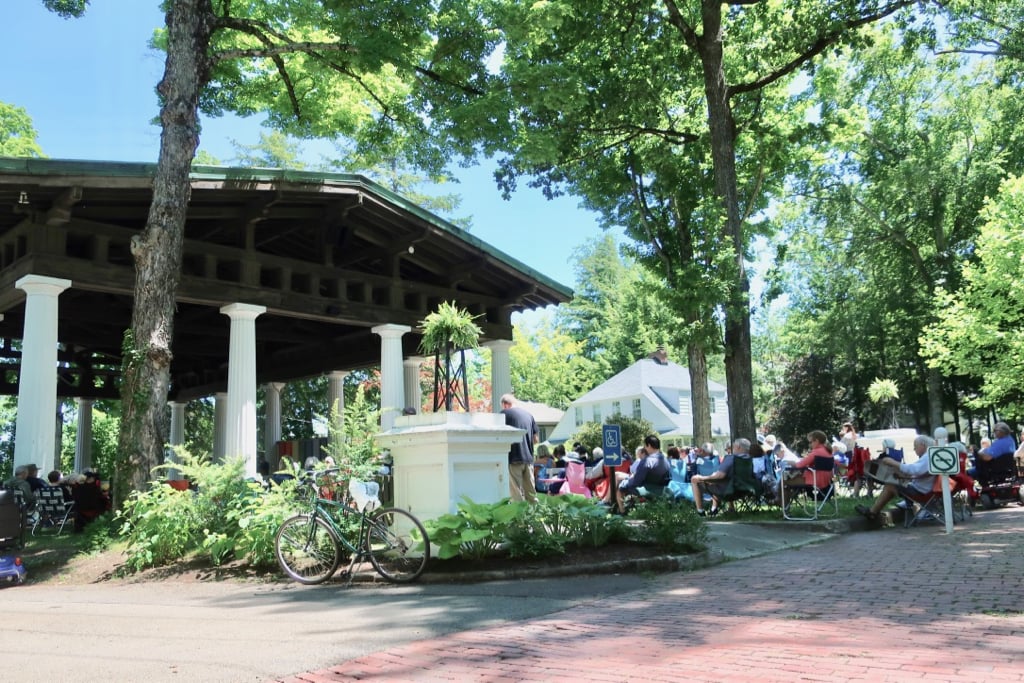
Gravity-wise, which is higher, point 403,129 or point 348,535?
point 403,129

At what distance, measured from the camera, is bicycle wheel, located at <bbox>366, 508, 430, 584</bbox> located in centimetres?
721

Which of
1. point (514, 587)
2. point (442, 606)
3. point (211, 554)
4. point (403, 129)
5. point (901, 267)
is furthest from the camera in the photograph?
point (901, 267)

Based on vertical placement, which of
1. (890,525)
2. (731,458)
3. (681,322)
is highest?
(681,322)

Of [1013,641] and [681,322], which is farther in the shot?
[681,322]

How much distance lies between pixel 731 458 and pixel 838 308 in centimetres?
2803

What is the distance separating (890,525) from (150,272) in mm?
10414

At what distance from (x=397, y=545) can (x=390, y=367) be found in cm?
848

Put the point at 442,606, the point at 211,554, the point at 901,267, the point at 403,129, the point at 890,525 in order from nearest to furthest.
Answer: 1. the point at 442,606
2. the point at 211,554
3. the point at 890,525
4. the point at 403,129
5. the point at 901,267

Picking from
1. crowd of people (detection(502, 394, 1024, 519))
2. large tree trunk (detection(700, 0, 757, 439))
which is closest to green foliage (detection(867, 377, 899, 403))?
crowd of people (detection(502, 394, 1024, 519))

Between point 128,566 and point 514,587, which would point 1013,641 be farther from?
point 128,566

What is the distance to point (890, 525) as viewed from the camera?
35.9 ft

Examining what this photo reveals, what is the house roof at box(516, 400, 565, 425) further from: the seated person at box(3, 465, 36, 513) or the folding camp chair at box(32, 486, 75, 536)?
the seated person at box(3, 465, 36, 513)

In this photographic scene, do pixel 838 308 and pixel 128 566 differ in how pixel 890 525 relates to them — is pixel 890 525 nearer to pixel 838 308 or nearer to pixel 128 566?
pixel 128 566

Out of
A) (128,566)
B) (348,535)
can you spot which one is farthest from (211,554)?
(348,535)
